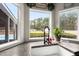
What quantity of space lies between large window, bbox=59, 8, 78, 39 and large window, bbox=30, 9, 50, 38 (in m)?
0.27

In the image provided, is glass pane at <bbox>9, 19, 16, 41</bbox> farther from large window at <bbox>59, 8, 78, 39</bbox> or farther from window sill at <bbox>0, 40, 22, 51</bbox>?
large window at <bbox>59, 8, 78, 39</bbox>

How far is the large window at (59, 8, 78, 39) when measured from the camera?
1.96 meters

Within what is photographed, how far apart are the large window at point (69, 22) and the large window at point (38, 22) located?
0.89ft

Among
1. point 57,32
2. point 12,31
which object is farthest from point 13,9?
point 57,32

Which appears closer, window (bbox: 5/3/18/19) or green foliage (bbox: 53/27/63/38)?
window (bbox: 5/3/18/19)

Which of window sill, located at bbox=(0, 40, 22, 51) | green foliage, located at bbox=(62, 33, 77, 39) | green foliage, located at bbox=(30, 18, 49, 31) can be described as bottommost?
window sill, located at bbox=(0, 40, 22, 51)

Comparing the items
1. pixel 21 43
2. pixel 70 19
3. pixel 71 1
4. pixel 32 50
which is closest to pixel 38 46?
pixel 32 50

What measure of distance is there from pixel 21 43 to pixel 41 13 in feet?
1.98

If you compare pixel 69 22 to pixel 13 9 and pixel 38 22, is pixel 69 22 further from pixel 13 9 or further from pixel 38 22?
pixel 13 9

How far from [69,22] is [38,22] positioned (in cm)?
53

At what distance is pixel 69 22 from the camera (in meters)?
1.98

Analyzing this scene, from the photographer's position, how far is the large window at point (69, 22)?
6.44 feet

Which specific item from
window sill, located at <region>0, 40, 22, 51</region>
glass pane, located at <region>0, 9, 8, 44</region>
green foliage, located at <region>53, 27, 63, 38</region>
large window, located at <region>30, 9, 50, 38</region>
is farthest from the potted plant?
glass pane, located at <region>0, 9, 8, 44</region>

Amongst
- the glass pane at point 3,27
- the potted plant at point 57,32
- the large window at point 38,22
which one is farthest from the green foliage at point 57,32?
the glass pane at point 3,27
